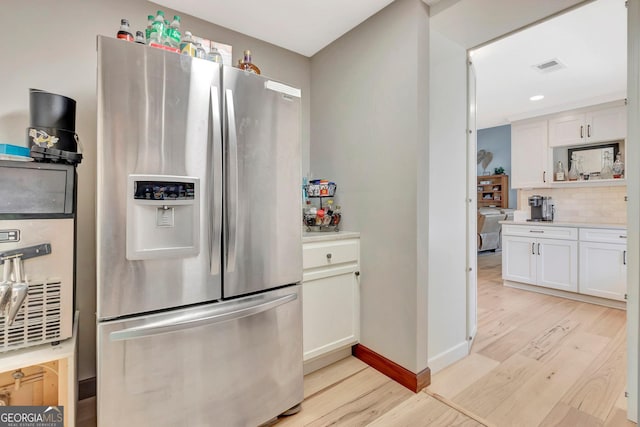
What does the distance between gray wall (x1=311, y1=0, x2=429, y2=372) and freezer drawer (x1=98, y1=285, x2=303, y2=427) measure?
65cm

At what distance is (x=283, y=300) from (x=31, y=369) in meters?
1.05

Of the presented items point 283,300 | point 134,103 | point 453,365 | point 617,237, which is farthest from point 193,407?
point 617,237

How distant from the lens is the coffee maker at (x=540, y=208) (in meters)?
4.03

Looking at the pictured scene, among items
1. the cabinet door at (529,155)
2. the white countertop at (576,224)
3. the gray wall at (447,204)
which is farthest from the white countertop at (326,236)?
the cabinet door at (529,155)

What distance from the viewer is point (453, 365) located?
2070 millimetres

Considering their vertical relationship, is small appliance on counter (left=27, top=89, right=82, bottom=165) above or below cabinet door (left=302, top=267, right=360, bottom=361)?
above

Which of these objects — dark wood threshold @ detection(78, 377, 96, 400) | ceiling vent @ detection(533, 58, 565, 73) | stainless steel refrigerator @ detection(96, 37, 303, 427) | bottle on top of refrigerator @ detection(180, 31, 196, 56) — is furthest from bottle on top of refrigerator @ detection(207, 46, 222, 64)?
ceiling vent @ detection(533, 58, 565, 73)

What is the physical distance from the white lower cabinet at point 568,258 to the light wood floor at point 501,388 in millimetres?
709

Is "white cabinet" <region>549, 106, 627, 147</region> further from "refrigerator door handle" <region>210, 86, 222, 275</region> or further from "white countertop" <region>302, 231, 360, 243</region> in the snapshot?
"refrigerator door handle" <region>210, 86, 222, 275</region>

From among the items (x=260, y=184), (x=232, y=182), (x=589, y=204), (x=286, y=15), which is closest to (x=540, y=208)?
(x=589, y=204)

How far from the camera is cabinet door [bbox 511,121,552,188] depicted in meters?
4.10

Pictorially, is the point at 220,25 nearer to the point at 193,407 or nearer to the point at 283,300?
the point at 283,300

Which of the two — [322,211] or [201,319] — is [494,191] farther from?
[201,319]

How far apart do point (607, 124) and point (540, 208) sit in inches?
47.5
